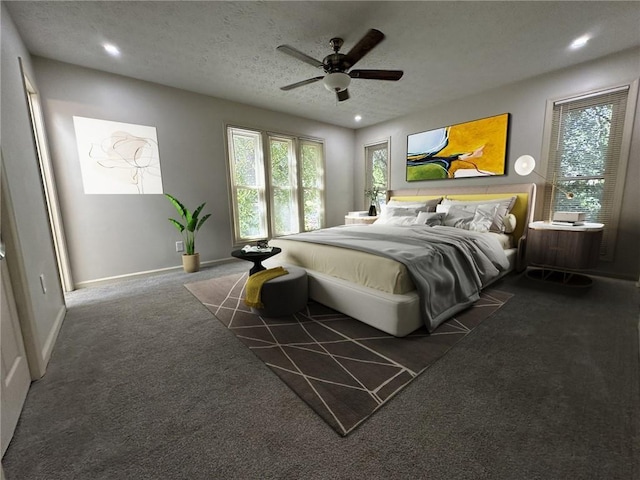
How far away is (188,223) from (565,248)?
4602 millimetres

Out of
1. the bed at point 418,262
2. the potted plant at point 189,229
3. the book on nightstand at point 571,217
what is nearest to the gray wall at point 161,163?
the potted plant at point 189,229

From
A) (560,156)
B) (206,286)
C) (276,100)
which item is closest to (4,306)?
(206,286)

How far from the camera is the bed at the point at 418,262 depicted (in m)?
1.94

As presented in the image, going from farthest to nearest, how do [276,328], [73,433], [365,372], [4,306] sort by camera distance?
[276,328] < [365,372] < [4,306] < [73,433]

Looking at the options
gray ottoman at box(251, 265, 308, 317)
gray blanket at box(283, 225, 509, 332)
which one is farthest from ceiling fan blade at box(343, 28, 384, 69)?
gray ottoman at box(251, 265, 308, 317)

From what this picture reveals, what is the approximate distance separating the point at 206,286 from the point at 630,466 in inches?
133

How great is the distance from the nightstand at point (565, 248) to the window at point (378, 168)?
2.76 metres

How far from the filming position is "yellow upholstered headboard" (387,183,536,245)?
342cm

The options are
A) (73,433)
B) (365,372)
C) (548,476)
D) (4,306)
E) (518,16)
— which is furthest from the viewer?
(518,16)

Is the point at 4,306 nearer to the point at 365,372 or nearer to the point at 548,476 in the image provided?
the point at 365,372

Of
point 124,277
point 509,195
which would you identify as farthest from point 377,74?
point 124,277

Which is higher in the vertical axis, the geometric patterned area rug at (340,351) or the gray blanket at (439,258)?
the gray blanket at (439,258)

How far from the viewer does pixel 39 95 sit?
2840 millimetres

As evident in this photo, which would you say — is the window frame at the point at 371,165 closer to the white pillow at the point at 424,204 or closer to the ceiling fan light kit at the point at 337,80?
the white pillow at the point at 424,204
